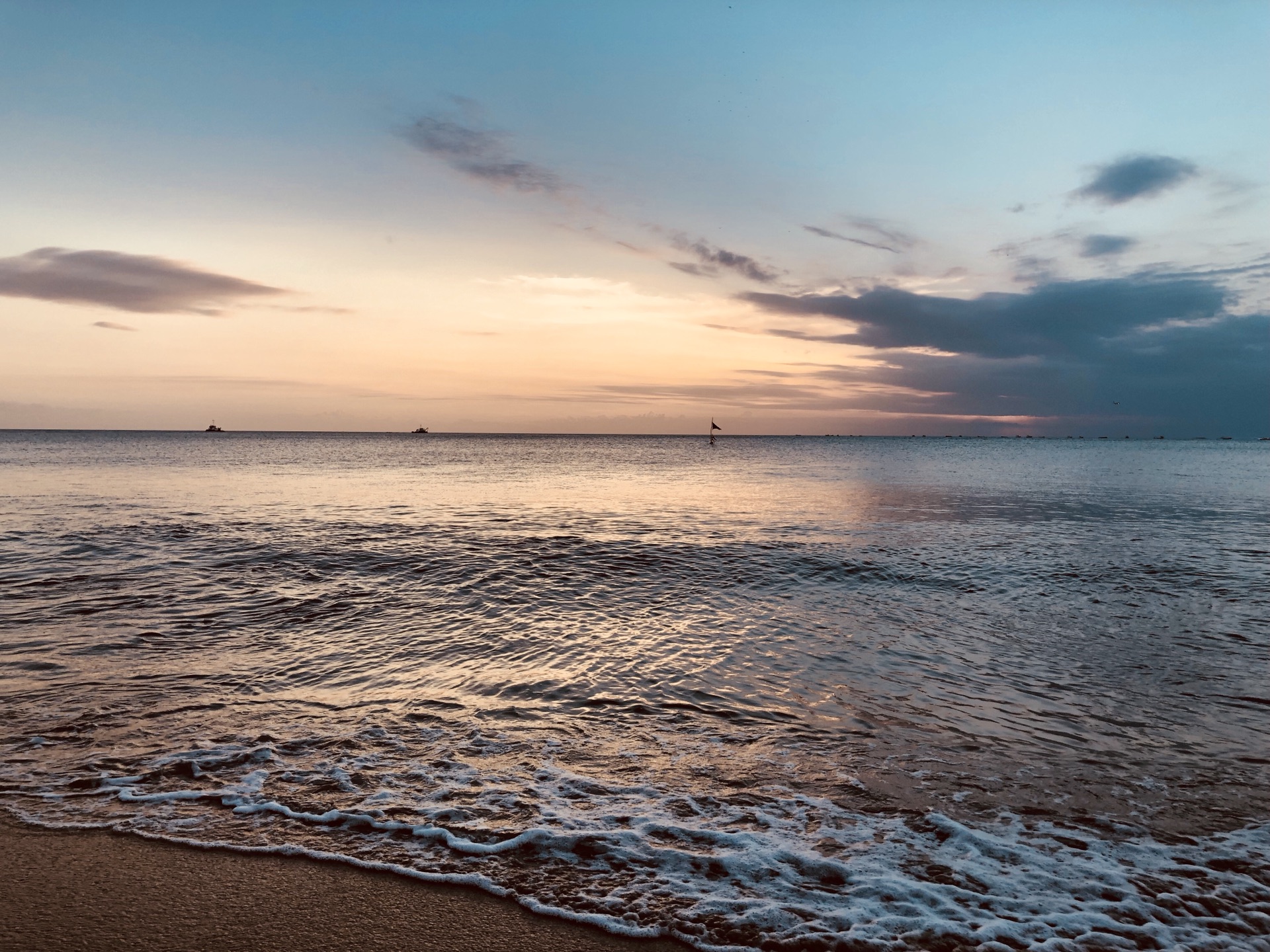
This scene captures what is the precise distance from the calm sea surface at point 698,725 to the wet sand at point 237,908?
0.23 meters

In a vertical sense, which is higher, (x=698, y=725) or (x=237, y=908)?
(x=237, y=908)

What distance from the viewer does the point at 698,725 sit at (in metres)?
7.72

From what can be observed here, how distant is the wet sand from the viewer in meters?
3.96

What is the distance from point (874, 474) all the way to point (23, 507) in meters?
56.6

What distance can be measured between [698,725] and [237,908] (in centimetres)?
469

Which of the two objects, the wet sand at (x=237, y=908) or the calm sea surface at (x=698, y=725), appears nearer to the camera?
the wet sand at (x=237, y=908)

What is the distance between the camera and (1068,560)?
1902 cm

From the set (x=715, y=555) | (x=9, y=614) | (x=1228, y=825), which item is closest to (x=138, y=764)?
(x=9, y=614)

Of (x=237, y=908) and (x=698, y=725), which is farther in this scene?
(x=698, y=725)

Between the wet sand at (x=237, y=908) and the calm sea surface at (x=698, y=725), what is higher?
the wet sand at (x=237, y=908)

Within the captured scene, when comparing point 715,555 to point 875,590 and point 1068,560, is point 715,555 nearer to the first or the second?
point 875,590

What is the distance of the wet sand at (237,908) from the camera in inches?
156

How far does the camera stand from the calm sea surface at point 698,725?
15.7 feet

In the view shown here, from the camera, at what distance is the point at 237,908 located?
4.25 metres
